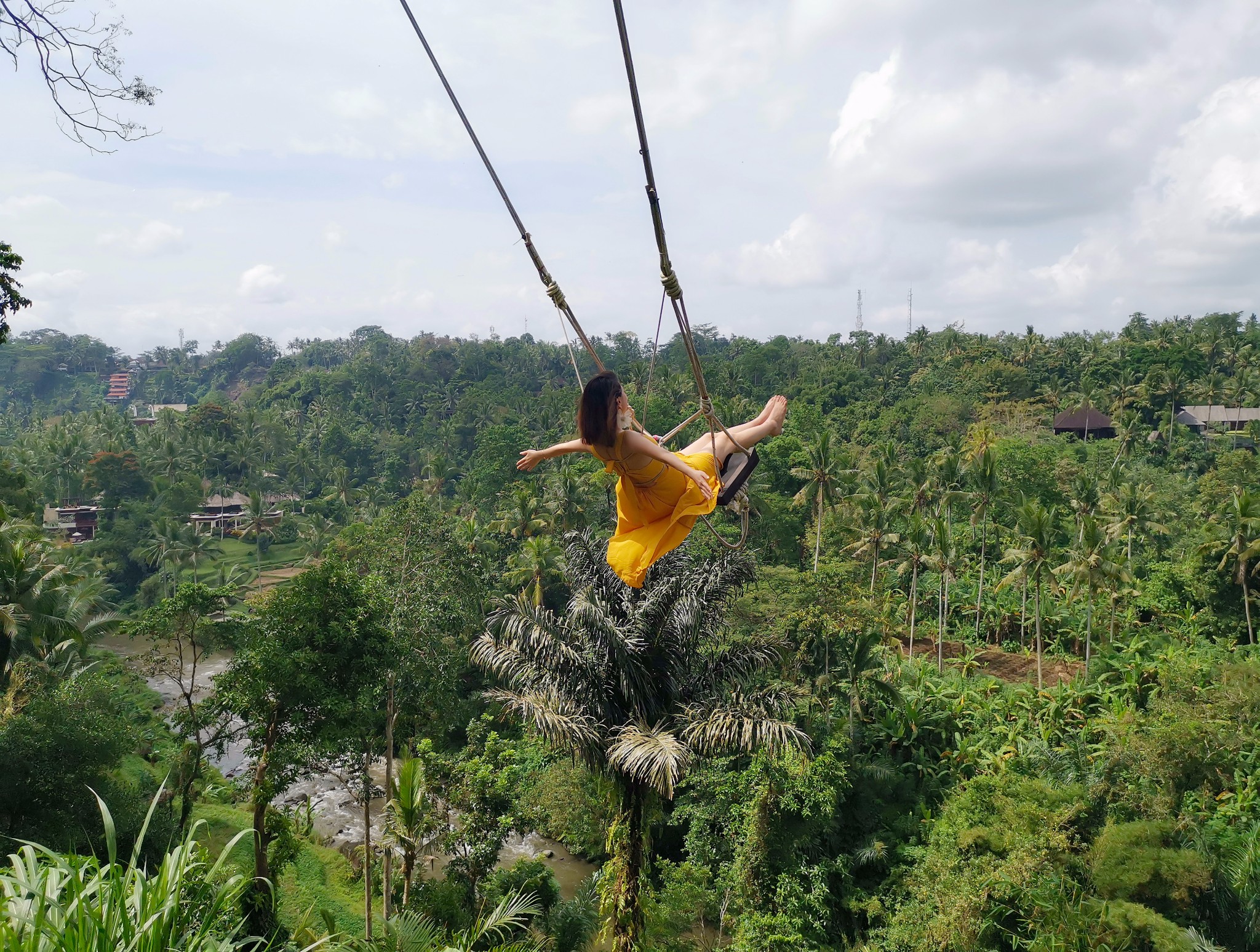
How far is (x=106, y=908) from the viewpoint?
2824 millimetres

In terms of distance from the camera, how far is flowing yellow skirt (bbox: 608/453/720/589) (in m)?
3.82

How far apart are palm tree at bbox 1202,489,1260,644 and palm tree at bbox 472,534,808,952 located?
534 inches

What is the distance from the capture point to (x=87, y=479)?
36938 millimetres

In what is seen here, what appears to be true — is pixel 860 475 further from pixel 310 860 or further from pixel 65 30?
pixel 65 30

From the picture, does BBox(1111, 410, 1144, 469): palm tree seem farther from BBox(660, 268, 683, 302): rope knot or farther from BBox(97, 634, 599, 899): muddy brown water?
BBox(660, 268, 683, 302): rope knot

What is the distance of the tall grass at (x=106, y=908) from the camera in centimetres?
258

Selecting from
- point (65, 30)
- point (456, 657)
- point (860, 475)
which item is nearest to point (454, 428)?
point (860, 475)

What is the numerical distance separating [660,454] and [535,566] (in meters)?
18.1

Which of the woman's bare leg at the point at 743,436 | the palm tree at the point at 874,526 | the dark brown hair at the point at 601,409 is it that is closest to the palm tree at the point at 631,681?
the woman's bare leg at the point at 743,436

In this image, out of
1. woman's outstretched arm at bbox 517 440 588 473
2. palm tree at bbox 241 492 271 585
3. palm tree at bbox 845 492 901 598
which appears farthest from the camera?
palm tree at bbox 241 492 271 585

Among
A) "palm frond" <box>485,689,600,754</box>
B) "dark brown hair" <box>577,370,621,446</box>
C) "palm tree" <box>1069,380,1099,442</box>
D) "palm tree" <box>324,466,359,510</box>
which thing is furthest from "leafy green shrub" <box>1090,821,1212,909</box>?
"palm tree" <box>324,466,359,510</box>

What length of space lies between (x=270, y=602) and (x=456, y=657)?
208 inches

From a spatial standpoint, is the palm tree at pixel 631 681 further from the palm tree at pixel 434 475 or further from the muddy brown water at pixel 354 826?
the palm tree at pixel 434 475

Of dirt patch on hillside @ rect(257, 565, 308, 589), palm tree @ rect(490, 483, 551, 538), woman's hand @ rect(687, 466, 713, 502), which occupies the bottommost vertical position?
dirt patch on hillside @ rect(257, 565, 308, 589)
